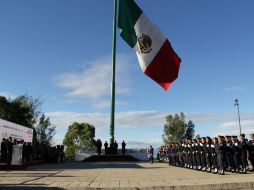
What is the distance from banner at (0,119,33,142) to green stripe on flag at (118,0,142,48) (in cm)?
955

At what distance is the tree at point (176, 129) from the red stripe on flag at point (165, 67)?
58.4 metres

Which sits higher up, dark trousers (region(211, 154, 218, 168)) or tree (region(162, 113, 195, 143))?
tree (region(162, 113, 195, 143))

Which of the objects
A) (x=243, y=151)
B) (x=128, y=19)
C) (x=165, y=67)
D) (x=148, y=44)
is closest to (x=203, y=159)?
(x=243, y=151)

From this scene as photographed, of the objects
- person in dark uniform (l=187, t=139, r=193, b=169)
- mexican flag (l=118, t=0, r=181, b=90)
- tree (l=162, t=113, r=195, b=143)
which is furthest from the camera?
tree (l=162, t=113, r=195, b=143)

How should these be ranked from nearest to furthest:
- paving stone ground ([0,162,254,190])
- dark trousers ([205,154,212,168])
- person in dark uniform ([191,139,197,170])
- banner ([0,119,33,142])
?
paving stone ground ([0,162,254,190])
dark trousers ([205,154,212,168])
person in dark uniform ([191,139,197,170])
banner ([0,119,33,142])

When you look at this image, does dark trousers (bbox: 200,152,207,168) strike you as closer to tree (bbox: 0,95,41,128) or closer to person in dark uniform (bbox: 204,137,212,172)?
person in dark uniform (bbox: 204,137,212,172)

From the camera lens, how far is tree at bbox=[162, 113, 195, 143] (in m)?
83.1

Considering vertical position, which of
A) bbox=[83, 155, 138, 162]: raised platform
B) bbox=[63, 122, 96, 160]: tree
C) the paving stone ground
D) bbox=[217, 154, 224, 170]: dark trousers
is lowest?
the paving stone ground

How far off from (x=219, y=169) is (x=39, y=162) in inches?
684

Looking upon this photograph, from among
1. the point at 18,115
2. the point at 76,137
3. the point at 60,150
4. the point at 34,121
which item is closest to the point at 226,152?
the point at 60,150

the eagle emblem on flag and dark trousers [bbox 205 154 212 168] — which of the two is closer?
dark trousers [bbox 205 154 212 168]

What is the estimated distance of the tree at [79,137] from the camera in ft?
284

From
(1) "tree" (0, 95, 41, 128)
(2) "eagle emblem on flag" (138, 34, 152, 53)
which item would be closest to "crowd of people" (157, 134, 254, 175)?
(2) "eagle emblem on flag" (138, 34, 152, 53)

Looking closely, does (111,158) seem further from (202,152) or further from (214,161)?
(214,161)
